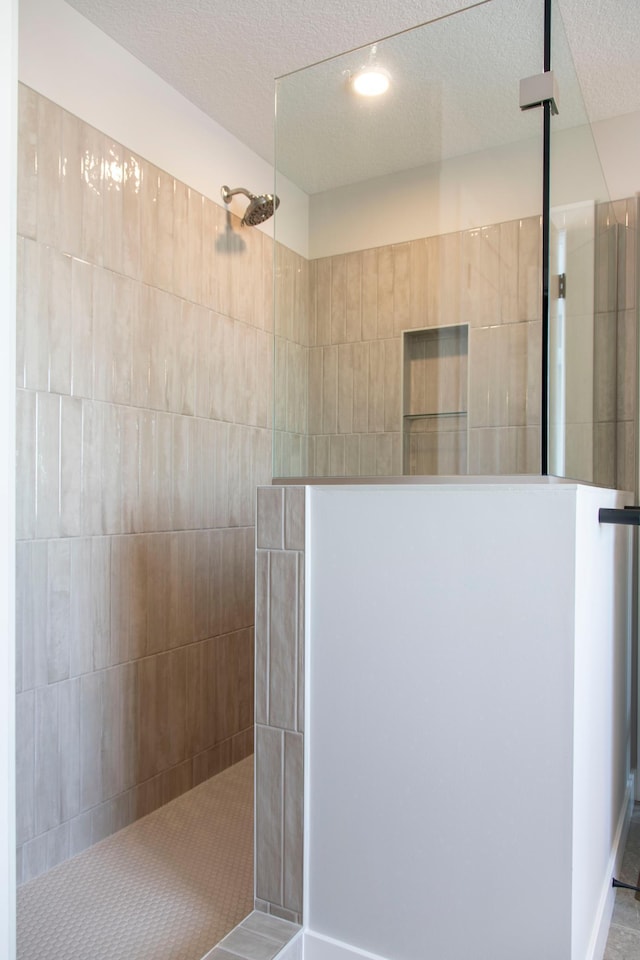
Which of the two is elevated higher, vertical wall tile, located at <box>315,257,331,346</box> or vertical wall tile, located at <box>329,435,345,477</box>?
vertical wall tile, located at <box>315,257,331,346</box>

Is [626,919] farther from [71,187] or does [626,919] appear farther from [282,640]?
[71,187]

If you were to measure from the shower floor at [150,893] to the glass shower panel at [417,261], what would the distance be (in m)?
1.05

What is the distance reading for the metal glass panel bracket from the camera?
1312 mm

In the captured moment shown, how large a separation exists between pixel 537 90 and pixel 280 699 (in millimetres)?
1343

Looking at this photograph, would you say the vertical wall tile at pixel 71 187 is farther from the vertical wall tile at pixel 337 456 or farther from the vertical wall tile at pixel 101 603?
the vertical wall tile at pixel 337 456

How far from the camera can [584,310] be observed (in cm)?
165

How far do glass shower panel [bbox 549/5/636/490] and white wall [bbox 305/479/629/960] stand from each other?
212mm

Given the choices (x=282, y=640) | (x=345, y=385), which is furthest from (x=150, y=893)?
(x=345, y=385)

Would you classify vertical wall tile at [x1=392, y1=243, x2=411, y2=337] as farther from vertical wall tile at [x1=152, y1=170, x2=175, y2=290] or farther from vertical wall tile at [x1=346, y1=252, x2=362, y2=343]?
vertical wall tile at [x1=152, y1=170, x2=175, y2=290]

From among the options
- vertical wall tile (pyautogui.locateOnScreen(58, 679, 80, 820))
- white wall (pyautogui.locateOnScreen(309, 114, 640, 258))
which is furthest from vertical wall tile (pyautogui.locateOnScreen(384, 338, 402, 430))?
vertical wall tile (pyautogui.locateOnScreen(58, 679, 80, 820))

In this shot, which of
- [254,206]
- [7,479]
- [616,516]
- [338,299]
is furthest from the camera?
[254,206]

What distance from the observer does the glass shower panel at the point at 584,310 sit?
1.35 metres

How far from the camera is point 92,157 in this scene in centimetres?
196

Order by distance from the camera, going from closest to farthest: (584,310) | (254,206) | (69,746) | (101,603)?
(584,310), (69,746), (101,603), (254,206)
